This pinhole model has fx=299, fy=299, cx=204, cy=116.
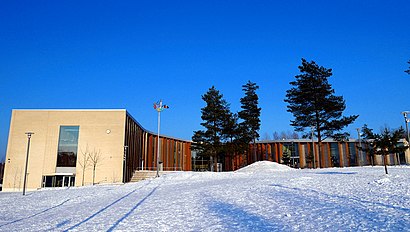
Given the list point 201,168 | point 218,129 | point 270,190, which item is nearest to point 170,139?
point 201,168

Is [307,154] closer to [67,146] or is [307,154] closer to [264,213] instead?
[67,146]

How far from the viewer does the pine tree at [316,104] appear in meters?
31.8

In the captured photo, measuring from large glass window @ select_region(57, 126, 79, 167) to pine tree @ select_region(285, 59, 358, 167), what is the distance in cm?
2555

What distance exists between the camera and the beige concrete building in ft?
114

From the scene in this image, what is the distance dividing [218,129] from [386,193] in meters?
29.3

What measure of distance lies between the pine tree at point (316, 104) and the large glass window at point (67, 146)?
83.8ft

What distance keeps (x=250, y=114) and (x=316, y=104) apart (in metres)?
12.7

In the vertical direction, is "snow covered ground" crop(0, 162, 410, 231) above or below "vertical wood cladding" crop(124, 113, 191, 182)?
below

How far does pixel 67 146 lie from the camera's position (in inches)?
1395

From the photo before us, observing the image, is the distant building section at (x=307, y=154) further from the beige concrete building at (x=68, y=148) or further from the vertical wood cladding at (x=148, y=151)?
the beige concrete building at (x=68, y=148)

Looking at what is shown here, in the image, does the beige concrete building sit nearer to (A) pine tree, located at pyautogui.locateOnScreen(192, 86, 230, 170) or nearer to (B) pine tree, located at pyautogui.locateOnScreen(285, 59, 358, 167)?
(A) pine tree, located at pyautogui.locateOnScreen(192, 86, 230, 170)

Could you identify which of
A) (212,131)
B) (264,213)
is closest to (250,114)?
(212,131)

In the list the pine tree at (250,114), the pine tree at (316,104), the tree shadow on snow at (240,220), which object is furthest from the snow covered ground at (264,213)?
the pine tree at (250,114)

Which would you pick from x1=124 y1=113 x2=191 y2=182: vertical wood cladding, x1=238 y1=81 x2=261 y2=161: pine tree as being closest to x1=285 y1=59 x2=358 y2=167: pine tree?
x1=238 y1=81 x2=261 y2=161: pine tree
